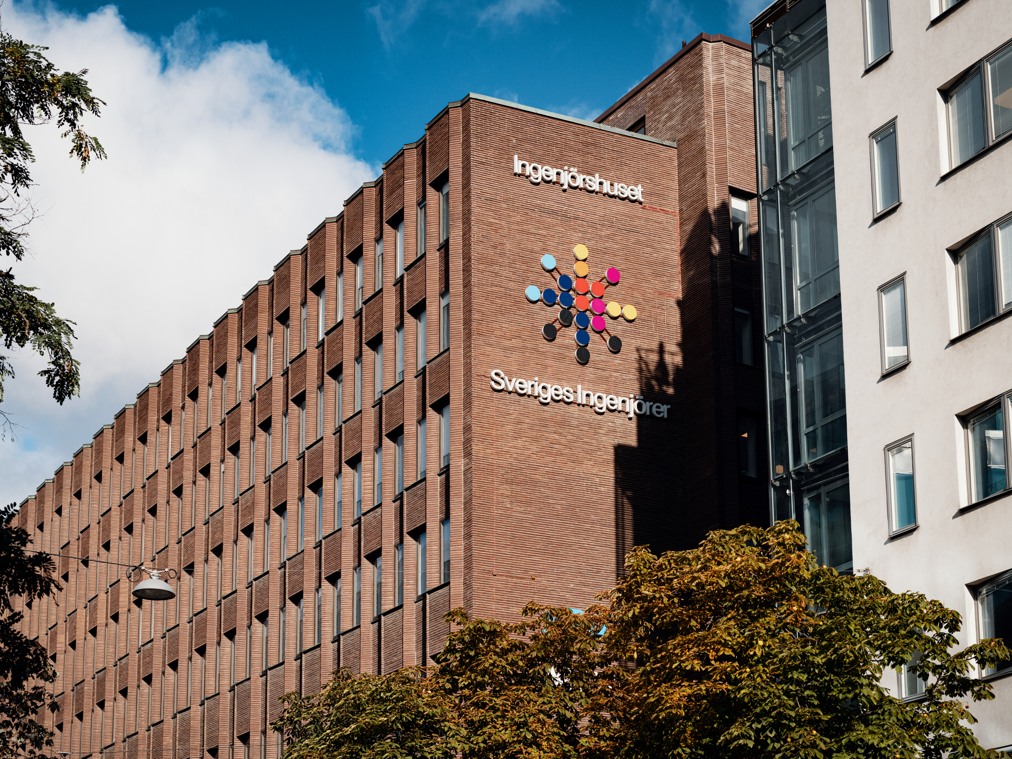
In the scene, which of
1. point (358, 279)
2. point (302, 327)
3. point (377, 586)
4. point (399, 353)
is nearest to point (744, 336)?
point (399, 353)

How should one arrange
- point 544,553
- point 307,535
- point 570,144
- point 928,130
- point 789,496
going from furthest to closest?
point 307,535, point 570,144, point 544,553, point 789,496, point 928,130

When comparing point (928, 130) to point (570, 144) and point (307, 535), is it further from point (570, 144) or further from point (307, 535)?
point (307, 535)

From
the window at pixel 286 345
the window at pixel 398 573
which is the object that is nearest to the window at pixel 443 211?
the window at pixel 398 573

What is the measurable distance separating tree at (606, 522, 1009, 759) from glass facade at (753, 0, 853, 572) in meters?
5.69

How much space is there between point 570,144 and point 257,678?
67.6 feet

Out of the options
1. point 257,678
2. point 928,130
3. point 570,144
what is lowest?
point 257,678

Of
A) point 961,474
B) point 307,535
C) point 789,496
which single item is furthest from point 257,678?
point 961,474

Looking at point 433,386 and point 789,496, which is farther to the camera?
point 433,386

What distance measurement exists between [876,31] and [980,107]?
440 centimetres

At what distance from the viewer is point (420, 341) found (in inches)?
2138

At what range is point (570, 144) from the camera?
177 ft

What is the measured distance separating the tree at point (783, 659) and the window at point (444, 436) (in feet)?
58.9

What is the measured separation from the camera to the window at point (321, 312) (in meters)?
61.0

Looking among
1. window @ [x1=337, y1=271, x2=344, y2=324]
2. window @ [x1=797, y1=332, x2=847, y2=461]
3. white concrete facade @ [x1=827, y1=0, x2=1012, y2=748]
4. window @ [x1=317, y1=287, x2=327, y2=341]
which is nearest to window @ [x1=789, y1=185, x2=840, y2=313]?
white concrete facade @ [x1=827, y1=0, x2=1012, y2=748]
